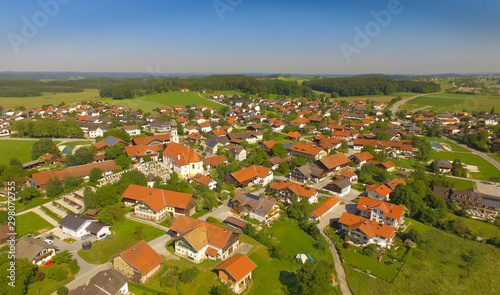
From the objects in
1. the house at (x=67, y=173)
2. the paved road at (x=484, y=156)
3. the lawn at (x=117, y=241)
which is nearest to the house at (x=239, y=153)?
the house at (x=67, y=173)

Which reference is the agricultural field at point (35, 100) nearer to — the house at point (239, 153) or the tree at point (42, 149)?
the tree at point (42, 149)

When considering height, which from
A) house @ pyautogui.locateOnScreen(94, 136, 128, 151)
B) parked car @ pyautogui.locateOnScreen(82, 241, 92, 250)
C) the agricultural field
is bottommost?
the agricultural field

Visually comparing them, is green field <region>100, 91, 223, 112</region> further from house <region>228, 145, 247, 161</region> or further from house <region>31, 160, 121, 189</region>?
house <region>31, 160, 121, 189</region>

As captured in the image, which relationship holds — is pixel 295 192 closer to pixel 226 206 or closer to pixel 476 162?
pixel 226 206

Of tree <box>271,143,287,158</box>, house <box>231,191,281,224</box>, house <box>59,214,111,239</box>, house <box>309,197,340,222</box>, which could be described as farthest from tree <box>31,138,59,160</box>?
house <box>309,197,340,222</box>

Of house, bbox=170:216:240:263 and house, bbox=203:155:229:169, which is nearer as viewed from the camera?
house, bbox=170:216:240:263
